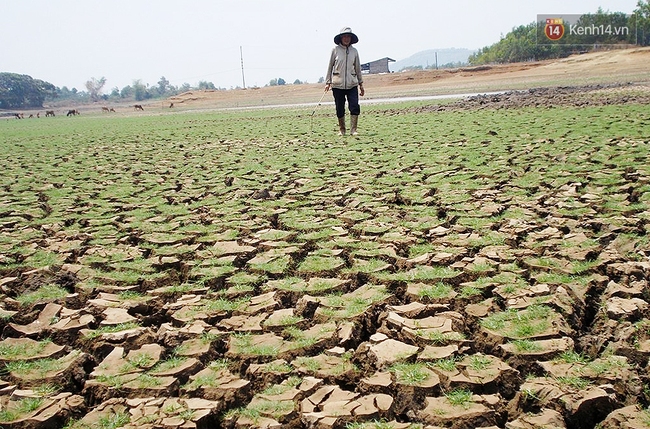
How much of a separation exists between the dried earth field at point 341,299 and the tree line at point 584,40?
185ft

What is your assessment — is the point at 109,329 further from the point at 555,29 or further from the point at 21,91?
the point at 21,91

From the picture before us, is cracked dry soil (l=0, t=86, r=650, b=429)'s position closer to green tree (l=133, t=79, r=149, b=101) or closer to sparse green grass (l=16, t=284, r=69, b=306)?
sparse green grass (l=16, t=284, r=69, b=306)

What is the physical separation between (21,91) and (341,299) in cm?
9313

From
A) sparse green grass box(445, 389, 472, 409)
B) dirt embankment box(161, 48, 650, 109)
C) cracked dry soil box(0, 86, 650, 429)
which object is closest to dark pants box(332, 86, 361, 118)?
cracked dry soil box(0, 86, 650, 429)

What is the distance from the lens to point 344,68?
27.8 feet

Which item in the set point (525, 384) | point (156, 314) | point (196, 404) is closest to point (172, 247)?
point (156, 314)

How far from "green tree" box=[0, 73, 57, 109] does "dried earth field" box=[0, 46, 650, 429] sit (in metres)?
85.4

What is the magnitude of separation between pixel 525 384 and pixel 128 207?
3997mm

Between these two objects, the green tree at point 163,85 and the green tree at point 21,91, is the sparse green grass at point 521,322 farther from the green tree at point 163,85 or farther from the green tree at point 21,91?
the green tree at point 163,85

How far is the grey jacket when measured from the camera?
8477 millimetres

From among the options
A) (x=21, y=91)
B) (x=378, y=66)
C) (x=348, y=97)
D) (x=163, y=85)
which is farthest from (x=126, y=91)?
(x=348, y=97)

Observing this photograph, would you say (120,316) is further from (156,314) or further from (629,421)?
(629,421)

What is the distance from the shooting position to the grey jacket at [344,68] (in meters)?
8.48

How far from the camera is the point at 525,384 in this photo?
73.2 inches
